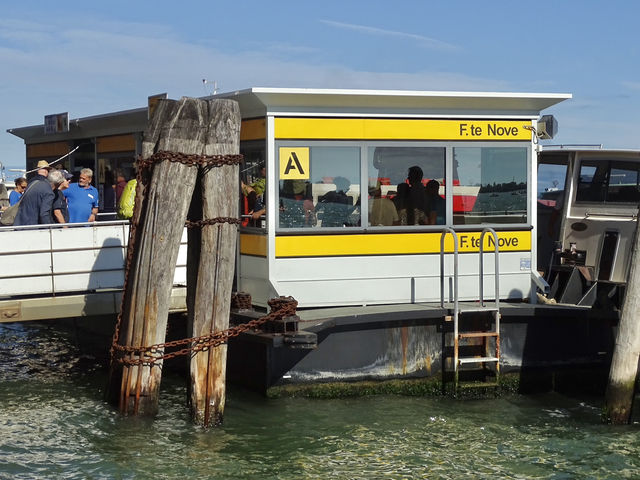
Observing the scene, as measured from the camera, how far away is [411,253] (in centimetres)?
1211

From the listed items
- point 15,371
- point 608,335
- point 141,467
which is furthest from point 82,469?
point 608,335

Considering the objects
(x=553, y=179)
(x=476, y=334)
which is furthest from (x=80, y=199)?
(x=553, y=179)

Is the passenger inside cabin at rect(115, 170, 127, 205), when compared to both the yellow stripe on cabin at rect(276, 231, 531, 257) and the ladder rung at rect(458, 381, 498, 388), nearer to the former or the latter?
the yellow stripe on cabin at rect(276, 231, 531, 257)

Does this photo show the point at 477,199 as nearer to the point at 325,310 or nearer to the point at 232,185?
the point at 325,310

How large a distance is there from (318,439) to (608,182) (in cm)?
592

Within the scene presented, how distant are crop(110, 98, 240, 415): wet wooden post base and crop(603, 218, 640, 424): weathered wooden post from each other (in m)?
4.13

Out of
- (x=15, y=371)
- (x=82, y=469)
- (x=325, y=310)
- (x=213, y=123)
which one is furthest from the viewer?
(x=15, y=371)

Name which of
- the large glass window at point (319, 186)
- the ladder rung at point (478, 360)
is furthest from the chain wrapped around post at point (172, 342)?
the ladder rung at point (478, 360)

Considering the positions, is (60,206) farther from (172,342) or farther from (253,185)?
(172,342)

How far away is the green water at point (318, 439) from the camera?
9234 millimetres

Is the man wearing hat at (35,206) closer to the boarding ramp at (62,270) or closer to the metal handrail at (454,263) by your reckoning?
the boarding ramp at (62,270)

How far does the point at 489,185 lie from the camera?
12477mm

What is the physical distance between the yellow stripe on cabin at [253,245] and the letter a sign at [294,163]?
73 centimetres

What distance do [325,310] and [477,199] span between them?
7.50ft
